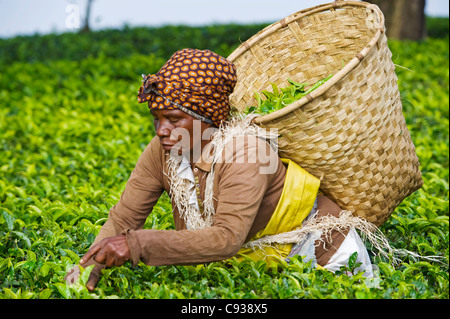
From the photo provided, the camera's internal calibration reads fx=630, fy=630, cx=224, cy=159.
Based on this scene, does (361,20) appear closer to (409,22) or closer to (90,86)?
(90,86)

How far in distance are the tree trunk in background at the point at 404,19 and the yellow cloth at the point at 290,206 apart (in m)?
7.53

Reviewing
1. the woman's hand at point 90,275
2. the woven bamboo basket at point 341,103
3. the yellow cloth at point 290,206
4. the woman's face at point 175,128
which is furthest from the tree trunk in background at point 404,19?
the woman's hand at point 90,275

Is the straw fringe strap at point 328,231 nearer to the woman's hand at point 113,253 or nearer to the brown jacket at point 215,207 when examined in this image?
the brown jacket at point 215,207

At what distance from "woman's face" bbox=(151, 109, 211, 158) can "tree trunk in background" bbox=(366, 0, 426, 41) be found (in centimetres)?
770

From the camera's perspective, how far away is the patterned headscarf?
106 inches

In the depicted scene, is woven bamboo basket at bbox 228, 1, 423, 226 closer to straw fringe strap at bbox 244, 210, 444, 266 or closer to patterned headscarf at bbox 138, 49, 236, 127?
straw fringe strap at bbox 244, 210, 444, 266

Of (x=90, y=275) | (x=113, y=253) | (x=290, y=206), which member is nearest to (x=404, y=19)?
(x=290, y=206)

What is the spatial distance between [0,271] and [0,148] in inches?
109

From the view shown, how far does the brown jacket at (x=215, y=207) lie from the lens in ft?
8.23

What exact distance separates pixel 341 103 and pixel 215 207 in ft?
2.41

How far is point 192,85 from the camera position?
8.89ft

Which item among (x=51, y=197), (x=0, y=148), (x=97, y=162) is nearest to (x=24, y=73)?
(x=0, y=148)

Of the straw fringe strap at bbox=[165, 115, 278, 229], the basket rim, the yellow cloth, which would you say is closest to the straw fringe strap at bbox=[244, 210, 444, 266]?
the yellow cloth

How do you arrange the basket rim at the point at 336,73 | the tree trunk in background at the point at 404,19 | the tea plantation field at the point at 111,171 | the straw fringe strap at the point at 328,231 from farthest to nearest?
the tree trunk in background at the point at 404,19 < the straw fringe strap at the point at 328,231 < the tea plantation field at the point at 111,171 < the basket rim at the point at 336,73
